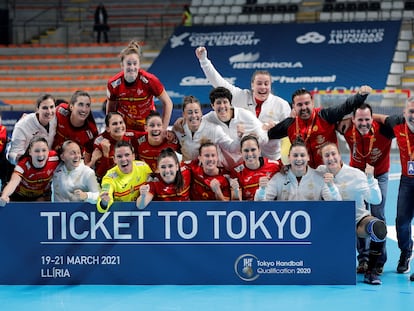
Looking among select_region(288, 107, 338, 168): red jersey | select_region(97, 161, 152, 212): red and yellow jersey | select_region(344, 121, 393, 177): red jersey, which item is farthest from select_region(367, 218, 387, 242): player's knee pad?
select_region(97, 161, 152, 212): red and yellow jersey

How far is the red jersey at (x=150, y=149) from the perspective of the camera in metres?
7.29

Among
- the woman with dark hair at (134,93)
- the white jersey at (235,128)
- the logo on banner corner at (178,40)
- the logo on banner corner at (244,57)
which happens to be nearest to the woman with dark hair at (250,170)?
the white jersey at (235,128)

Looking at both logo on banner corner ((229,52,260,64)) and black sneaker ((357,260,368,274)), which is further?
logo on banner corner ((229,52,260,64))

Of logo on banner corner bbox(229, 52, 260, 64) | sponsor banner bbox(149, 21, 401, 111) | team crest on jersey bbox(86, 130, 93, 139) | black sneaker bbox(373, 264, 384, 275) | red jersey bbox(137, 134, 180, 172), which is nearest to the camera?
black sneaker bbox(373, 264, 384, 275)

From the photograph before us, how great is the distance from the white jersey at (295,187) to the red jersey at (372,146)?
2.00 ft

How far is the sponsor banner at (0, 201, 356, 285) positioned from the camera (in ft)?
20.8

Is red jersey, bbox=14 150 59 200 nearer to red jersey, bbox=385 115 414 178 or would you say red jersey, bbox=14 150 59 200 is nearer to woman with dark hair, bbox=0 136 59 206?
woman with dark hair, bbox=0 136 59 206

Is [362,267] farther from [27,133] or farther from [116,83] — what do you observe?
[27,133]

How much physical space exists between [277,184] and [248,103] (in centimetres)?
153

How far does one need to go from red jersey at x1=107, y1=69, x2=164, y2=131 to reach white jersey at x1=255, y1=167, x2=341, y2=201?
73.5 inches

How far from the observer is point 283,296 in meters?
6.03

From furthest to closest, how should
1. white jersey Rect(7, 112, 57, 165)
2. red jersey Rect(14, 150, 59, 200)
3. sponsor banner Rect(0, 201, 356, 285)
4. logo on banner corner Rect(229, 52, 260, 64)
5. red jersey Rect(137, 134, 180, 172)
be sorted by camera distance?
logo on banner corner Rect(229, 52, 260, 64) < white jersey Rect(7, 112, 57, 165) < red jersey Rect(137, 134, 180, 172) < red jersey Rect(14, 150, 59, 200) < sponsor banner Rect(0, 201, 356, 285)

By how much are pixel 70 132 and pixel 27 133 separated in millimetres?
468

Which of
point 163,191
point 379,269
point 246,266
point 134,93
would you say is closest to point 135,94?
point 134,93
